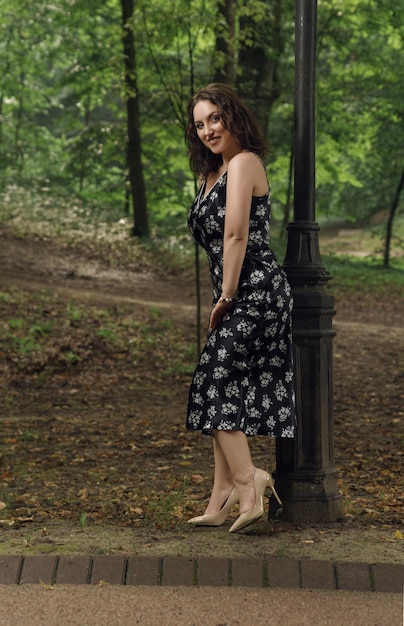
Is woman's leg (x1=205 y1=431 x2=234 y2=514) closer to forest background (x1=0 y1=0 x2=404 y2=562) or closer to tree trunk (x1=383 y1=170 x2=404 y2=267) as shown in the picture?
forest background (x1=0 y1=0 x2=404 y2=562)

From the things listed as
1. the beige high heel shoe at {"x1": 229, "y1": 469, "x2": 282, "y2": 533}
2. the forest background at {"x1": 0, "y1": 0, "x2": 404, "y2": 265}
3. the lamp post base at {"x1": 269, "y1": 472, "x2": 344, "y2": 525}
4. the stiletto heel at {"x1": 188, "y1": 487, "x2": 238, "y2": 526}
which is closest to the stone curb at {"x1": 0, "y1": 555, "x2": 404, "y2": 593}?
the beige high heel shoe at {"x1": 229, "y1": 469, "x2": 282, "y2": 533}

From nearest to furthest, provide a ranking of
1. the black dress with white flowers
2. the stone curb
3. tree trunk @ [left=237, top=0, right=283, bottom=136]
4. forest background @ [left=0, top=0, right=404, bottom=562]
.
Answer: the stone curb, the black dress with white flowers, forest background @ [left=0, top=0, right=404, bottom=562], tree trunk @ [left=237, top=0, right=283, bottom=136]

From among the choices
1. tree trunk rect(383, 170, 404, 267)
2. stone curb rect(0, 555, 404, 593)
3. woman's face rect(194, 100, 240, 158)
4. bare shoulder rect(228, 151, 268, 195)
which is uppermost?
tree trunk rect(383, 170, 404, 267)

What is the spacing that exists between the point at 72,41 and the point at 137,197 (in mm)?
6261

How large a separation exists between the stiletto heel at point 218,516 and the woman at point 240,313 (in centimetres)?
16

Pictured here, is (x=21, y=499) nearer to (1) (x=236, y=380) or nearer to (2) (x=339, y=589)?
(1) (x=236, y=380)

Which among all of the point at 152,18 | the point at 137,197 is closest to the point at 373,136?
the point at 137,197

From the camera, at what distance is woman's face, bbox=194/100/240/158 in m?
5.03

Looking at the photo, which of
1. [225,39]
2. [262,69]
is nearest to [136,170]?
[262,69]

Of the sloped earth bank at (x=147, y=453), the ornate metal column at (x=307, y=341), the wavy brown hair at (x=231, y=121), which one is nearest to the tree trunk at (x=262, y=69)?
the sloped earth bank at (x=147, y=453)

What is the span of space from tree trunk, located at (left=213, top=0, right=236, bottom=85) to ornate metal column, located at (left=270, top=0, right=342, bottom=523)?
6.30 meters

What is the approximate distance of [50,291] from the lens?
16.1 meters

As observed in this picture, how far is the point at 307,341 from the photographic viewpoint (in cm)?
521

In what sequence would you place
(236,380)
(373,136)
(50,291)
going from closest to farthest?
1. (236,380)
2. (50,291)
3. (373,136)
